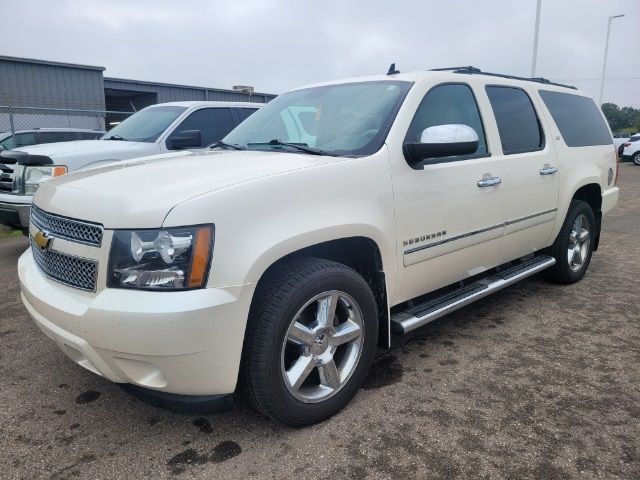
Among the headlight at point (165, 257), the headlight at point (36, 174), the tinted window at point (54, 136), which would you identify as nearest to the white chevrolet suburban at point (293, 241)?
the headlight at point (165, 257)

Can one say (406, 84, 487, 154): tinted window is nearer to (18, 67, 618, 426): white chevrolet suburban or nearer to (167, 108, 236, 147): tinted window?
(18, 67, 618, 426): white chevrolet suburban

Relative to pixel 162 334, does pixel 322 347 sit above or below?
below

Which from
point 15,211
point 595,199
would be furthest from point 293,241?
point 15,211

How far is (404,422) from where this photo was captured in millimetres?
2666

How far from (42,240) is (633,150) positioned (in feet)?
86.5

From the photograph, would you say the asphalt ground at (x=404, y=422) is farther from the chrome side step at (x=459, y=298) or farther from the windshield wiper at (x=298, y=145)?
the windshield wiper at (x=298, y=145)

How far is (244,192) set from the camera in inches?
90.0

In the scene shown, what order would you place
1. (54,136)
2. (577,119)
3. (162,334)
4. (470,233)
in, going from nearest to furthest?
1. (162,334)
2. (470,233)
3. (577,119)
4. (54,136)

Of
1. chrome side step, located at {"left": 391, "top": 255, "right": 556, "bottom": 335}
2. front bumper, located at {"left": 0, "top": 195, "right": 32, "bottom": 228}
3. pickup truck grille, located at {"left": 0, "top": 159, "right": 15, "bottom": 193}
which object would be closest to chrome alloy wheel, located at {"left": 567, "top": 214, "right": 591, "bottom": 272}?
chrome side step, located at {"left": 391, "top": 255, "right": 556, "bottom": 335}

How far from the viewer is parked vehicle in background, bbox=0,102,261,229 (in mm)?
5699

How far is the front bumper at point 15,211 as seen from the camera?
5.57 metres

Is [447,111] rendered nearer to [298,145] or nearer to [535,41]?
[298,145]

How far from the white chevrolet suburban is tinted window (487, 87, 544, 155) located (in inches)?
0.8

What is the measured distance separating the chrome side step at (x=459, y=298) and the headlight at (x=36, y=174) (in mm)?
4477
